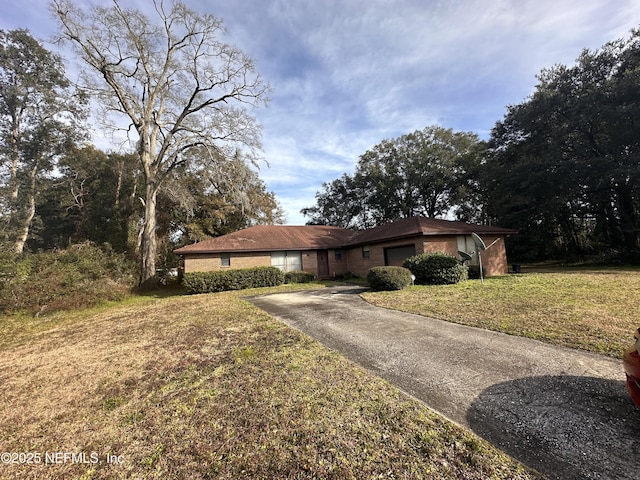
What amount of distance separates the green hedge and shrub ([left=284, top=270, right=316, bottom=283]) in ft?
2.42

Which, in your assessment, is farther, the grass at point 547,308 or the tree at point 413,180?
the tree at point 413,180

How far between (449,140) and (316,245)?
20270 millimetres

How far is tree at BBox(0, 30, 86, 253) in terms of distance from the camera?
673 inches

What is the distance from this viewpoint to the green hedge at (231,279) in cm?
1409

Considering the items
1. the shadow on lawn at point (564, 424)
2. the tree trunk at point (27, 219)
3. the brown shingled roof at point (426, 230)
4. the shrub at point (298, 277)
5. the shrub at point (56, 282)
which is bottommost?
the shadow on lawn at point (564, 424)

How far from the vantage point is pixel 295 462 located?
2.16 meters

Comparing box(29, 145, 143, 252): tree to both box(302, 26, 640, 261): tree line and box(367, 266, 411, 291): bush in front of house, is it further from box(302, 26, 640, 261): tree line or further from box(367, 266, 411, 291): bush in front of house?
box(302, 26, 640, 261): tree line

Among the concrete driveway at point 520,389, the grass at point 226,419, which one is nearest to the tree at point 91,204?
the grass at point 226,419

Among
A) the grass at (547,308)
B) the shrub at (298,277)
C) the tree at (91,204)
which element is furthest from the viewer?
the tree at (91,204)

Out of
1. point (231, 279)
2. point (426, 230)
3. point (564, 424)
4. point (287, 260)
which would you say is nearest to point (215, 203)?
point (287, 260)

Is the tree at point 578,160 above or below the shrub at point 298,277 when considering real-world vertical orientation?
above

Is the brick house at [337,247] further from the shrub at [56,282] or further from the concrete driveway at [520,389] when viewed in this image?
the concrete driveway at [520,389]

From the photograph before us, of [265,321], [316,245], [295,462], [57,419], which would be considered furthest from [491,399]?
[316,245]

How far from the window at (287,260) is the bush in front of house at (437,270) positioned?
8.63 meters
